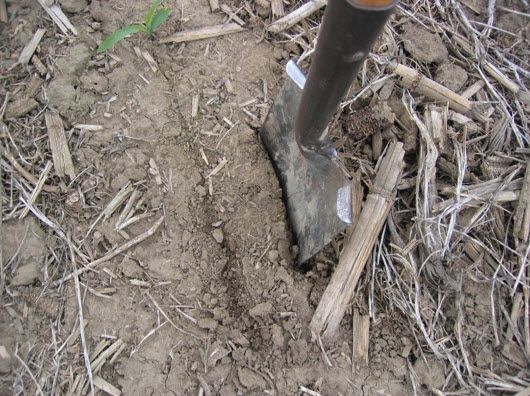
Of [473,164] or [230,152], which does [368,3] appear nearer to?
[230,152]

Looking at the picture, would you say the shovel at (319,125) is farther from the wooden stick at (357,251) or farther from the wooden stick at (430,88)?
the wooden stick at (430,88)

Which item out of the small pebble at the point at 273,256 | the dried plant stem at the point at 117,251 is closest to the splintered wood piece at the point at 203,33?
the dried plant stem at the point at 117,251

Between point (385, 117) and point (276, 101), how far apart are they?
0.43 m

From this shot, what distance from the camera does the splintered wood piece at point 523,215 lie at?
1879 millimetres

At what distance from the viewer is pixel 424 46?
215 cm

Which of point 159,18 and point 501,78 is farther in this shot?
point 501,78

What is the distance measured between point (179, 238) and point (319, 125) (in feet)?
2.25

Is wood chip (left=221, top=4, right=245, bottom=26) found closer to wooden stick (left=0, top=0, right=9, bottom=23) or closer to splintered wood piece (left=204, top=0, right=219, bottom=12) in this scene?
splintered wood piece (left=204, top=0, right=219, bottom=12)

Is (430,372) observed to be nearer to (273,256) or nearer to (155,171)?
(273,256)

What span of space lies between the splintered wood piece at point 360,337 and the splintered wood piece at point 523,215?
2.16 ft

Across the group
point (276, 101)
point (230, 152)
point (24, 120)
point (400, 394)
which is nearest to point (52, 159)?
point (24, 120)

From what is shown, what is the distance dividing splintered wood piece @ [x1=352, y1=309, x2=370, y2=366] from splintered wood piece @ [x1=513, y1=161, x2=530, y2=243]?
2.16ft

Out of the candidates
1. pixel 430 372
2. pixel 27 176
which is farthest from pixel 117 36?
pixel 430 372

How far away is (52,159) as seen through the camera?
1.93m
